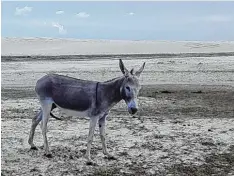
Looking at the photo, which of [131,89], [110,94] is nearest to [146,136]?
[110,94]

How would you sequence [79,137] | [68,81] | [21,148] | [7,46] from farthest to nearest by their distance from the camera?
[7,46] < [79,137] < [21,148] < [68,81]

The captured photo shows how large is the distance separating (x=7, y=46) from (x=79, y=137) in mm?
43379

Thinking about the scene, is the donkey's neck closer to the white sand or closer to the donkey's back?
the donkey's back

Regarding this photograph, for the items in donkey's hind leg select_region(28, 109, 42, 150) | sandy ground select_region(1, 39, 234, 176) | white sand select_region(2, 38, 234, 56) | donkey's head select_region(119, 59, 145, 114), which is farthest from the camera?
white sand select_region(2, 38, 234, 56)

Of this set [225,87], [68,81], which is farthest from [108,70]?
[68,81]

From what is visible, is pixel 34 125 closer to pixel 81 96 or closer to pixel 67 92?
pixel 67 92

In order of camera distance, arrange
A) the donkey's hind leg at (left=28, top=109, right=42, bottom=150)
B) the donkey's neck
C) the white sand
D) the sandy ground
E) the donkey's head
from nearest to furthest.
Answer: the donkey's head, the sandy ground, the donkey's neck, the donkey's hind leg at (left=28, top=109, right=42, bottom=150), the white sand

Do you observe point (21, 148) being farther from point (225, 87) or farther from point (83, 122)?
point (225, 87)

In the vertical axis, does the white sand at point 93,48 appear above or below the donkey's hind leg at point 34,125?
above

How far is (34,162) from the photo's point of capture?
890cm

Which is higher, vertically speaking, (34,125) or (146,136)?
(34,125)

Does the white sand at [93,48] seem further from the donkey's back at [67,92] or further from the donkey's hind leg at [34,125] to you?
the donkey's back at [67,92]

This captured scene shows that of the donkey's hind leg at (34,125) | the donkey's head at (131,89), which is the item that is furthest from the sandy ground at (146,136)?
the donkey's head at (131,89)

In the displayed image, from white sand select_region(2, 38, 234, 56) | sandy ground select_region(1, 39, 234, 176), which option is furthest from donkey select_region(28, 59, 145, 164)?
white sand select_region(2, 38, 234, 56)
